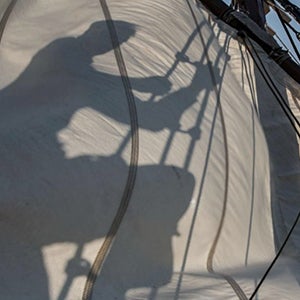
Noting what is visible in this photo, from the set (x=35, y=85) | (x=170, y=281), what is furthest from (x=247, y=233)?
(x=35, y=85)

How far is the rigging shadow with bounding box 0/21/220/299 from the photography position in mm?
996

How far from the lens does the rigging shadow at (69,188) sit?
100 centimetres

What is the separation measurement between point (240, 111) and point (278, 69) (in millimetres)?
489

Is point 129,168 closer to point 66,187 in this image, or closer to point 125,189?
point 125,189

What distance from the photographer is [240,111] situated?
2.10 m

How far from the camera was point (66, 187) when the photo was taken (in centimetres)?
108

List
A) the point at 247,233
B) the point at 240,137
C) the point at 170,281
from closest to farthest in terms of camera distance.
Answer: the point at 170,281 < the point at 247,233 < the point at 240,137

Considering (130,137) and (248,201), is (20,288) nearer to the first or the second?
(130,137)

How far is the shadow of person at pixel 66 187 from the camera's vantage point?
3.26 feet

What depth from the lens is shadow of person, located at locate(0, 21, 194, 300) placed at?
3.26ft

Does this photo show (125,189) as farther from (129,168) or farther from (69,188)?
(69,188)

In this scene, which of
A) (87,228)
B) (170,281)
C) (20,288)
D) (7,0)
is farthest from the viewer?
(7,0)

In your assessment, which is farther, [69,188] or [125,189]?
[125,189]

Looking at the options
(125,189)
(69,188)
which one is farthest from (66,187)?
(125,189)
